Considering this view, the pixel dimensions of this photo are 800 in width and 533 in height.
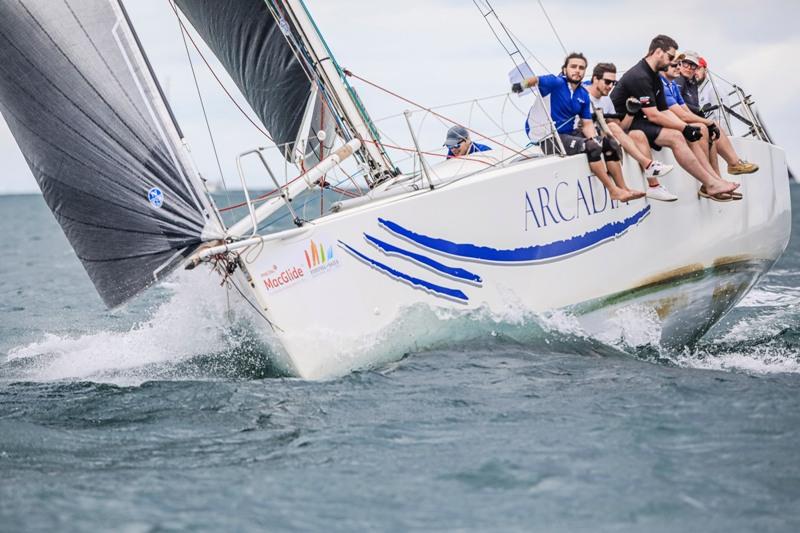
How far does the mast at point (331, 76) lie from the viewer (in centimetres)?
689

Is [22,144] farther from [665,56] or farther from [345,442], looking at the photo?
[665,56]

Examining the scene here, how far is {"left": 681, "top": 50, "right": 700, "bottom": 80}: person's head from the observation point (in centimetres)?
745

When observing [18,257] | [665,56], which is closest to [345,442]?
[665,56]

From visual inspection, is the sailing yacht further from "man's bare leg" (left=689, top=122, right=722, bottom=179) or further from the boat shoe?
the boat shoe

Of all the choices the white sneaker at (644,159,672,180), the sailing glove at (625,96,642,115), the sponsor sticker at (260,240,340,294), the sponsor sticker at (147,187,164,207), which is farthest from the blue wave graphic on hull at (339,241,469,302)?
the sailing glove at (625,96,642,115)

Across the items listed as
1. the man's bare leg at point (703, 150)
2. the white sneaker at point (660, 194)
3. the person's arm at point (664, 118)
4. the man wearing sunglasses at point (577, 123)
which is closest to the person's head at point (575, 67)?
the man wearing sunglasses at point (577, 123)

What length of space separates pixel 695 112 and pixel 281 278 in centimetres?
379

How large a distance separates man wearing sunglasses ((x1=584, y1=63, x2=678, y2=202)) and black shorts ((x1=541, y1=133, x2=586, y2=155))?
249 mm

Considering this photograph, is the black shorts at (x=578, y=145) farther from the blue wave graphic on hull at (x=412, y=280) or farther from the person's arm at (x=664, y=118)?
the blue wave graphic on hull at (x=412, y=280)

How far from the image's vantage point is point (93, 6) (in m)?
5.53

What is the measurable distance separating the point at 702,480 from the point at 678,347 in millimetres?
3869

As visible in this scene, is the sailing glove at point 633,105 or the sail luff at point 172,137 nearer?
the sail luff at point 172,137

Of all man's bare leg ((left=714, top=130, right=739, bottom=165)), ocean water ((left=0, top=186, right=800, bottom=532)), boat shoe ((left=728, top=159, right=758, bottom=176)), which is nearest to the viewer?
ocean water ((left=0, top=186, right=800, bottom=532))

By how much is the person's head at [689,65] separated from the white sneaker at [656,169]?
44.7 inches
